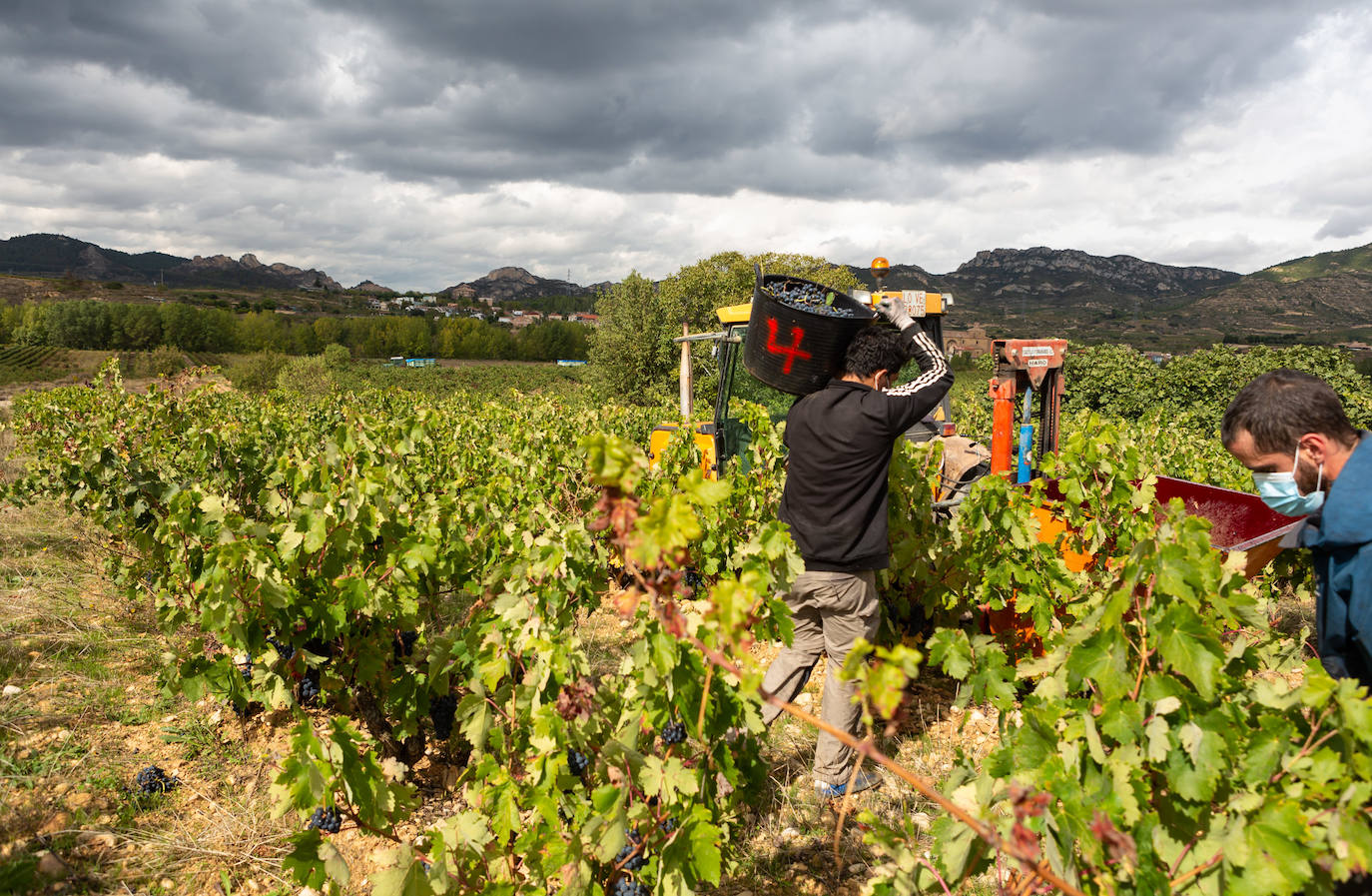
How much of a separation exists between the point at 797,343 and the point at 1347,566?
6.83 feet

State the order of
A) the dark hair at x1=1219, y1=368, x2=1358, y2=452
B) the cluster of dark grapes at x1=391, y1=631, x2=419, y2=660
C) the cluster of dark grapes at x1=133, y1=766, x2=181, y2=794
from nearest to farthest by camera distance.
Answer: the dark hair at x1=1219, y1=368, x2=1358, y2=452 → the cluster of dark grapes at x1=133, y1=766, x2=181, y2=794 → the cluster of dark grapes at x1=391, y1=631, x2=419, y2=660

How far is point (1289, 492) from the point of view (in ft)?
6.20

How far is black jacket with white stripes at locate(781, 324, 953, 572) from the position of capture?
9.08 feet

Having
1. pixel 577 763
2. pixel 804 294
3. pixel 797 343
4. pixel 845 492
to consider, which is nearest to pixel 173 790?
pixel 577 763

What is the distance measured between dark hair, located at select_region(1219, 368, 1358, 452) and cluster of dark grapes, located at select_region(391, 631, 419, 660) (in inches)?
142

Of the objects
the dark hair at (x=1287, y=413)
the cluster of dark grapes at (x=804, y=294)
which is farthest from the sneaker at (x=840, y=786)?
the cluster of dark grapes at (x=804, y=294)

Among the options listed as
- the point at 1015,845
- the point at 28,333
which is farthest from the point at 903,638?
the point at 28,333

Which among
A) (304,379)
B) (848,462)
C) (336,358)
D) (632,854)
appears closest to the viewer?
(632,854)

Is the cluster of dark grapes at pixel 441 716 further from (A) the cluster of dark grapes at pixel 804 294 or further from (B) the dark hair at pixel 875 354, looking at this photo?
(A) the cluster of dark grapes at pixel 804 294

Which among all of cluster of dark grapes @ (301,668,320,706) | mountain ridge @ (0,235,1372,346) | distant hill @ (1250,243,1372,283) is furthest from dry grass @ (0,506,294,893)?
distant hill @ (1250,243,1372,283)

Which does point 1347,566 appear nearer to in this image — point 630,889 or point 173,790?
point 630,889

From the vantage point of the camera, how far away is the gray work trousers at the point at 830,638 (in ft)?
9.75

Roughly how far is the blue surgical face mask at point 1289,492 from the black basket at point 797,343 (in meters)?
1.57

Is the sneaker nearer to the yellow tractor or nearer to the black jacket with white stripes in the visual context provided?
the black jacket with white stripes
